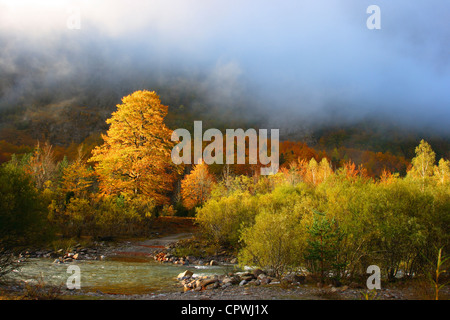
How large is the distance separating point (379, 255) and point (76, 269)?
14.4m

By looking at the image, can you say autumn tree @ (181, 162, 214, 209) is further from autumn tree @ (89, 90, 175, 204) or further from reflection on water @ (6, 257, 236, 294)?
reflection on water @ (6, 257, 236, 294)

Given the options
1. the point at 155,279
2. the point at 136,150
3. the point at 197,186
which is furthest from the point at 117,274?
the point at 197,186

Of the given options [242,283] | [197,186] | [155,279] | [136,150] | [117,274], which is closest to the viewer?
[242,283]

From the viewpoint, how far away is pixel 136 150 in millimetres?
25953

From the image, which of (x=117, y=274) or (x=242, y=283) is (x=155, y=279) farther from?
(x=242, y=283)

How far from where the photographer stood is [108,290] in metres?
12.0

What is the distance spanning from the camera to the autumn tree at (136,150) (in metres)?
25.8

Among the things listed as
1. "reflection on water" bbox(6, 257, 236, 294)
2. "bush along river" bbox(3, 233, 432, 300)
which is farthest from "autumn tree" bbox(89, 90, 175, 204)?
A: "reflection on water" bbox(6, 257, 236, 294)

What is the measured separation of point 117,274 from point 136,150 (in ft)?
41.7

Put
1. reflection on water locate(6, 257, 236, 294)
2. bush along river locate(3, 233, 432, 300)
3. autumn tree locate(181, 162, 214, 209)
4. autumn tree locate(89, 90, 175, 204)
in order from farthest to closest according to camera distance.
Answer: autumn tree locate(181, 162, 214, 209), autumn tree locate(89, 90, 175, 204), reflection on water locate(6, 257, 236, 294), bush along river locate(3, 233, 432, 300)

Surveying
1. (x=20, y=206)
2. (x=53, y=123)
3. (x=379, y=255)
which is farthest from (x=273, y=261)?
(x=53, y=123)

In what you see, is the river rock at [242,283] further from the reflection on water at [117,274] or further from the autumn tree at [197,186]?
the autumn tree at [197,186]

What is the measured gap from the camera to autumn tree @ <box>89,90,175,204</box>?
1016 inches

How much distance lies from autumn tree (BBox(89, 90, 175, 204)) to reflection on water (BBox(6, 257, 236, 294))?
7.99m
